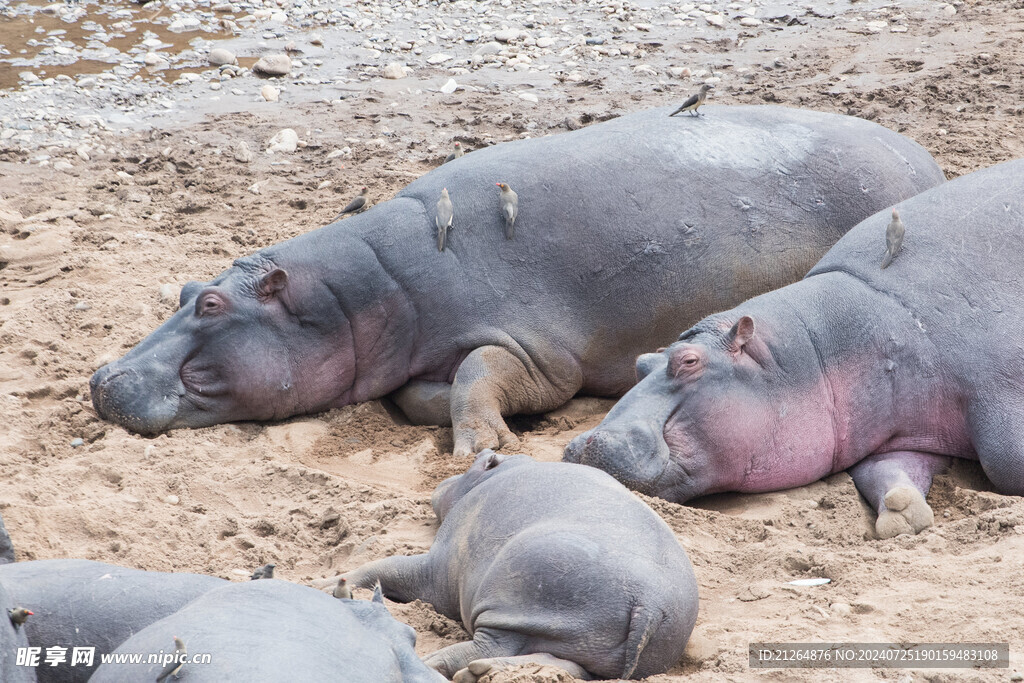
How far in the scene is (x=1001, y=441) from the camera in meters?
5.10

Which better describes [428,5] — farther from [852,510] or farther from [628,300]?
[852,510]

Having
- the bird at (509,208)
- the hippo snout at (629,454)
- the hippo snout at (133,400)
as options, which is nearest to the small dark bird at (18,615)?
the hippo snout at (629,454)

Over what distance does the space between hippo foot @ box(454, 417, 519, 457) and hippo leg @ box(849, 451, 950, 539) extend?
1730 mm

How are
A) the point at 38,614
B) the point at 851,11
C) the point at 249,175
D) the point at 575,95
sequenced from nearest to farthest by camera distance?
the point at 38,614
the point at 249,175
the point at 575,95
the point at 851,11

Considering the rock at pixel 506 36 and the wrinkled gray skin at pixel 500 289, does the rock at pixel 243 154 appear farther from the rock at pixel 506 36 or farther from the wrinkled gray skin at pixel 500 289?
the rock at pixel 506 36

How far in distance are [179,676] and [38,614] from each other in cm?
95

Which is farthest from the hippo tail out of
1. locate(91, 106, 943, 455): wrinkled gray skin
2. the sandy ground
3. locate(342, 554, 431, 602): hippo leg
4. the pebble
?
the pebble

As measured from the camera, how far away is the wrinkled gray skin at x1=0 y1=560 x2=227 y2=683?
3.42 meters

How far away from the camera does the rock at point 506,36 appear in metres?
12.2

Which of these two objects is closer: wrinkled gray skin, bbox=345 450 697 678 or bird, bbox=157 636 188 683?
bird, bbox=157 636 188 683

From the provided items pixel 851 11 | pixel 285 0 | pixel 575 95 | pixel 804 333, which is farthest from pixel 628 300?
pixel 285 0

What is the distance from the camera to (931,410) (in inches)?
210

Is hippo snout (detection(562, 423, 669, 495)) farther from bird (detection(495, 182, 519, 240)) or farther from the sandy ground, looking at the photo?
bird (detection(495, 182, 519, 240))

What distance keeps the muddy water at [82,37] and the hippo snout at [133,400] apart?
6379 mm
